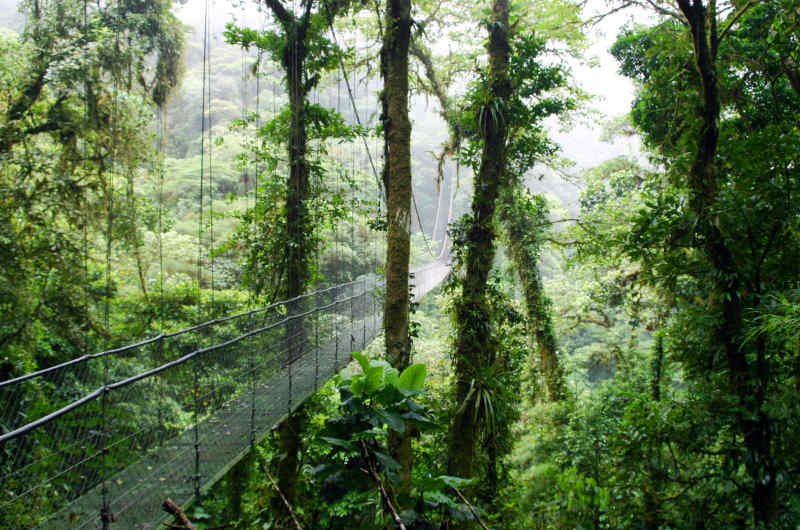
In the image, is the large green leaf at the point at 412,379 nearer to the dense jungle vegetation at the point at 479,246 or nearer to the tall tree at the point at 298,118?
the dense jungle vegetation at the point at 479,246

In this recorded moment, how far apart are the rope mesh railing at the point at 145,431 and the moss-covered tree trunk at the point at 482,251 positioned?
1116mm

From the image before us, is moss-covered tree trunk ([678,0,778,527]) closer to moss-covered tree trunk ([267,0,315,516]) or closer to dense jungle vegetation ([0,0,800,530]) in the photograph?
dense jungle vegetation ([0,0,800,530])

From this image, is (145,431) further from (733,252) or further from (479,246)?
(479,246)

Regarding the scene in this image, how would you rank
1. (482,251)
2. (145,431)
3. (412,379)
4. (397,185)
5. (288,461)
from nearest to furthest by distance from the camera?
(412,379) < (145,431) < (397,185) < (288,461) < (482,251)

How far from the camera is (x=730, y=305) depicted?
6.03ft

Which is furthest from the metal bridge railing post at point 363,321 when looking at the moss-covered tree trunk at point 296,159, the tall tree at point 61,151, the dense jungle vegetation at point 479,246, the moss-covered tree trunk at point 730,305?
the tall tree at point 61,151

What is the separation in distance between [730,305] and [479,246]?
1789 millimetres

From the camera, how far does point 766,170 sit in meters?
1.87

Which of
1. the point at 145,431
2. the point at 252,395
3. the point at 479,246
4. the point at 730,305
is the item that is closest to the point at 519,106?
the point at 479,246

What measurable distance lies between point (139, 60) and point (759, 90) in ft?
18.4

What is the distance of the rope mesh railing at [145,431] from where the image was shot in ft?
3.46

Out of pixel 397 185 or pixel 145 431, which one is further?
pixel 397 185

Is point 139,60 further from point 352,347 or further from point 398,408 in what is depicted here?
point 398,408

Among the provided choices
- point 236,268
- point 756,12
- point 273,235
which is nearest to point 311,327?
point 273,235
